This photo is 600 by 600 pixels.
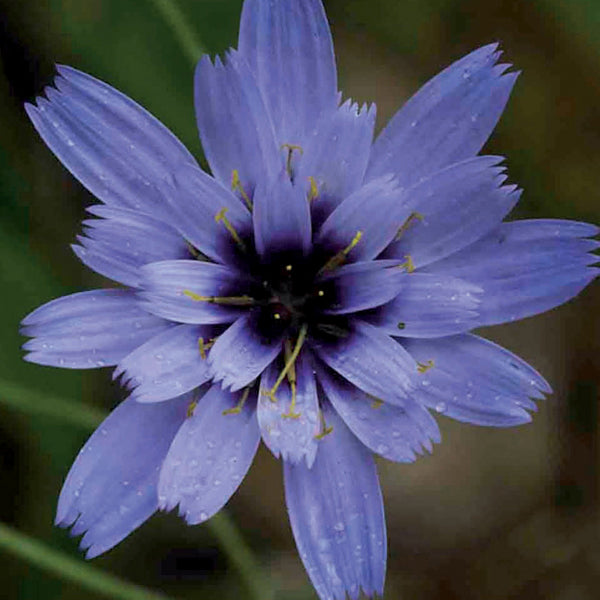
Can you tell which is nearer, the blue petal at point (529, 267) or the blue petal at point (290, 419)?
the blue petal at point (290, 419)

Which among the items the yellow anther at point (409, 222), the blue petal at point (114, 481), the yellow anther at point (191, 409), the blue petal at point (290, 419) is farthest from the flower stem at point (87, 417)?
the yellow anther at point (409, 222)

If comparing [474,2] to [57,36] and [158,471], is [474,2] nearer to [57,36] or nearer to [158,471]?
[57,36]

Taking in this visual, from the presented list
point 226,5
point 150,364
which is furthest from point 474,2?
point 150,364

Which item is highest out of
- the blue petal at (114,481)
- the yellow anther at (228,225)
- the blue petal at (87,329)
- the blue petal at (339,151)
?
the blue petal at (339,151)

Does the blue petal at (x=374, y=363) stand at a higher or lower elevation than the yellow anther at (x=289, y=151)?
lower

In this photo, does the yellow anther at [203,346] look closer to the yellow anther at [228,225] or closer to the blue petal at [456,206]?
the yellow anther at [228,225]

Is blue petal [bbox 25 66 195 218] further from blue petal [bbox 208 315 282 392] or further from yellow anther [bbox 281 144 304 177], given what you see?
blue petal [bbox 208 315 282 392]

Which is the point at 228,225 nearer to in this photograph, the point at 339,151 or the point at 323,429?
the point at 339,151
